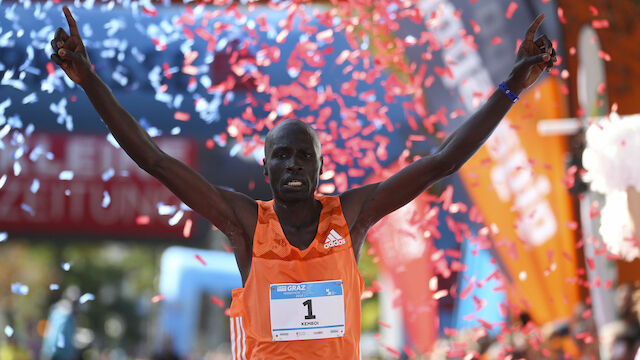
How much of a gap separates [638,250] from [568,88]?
2.58 metres

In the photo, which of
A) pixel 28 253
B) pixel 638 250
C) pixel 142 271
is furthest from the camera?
pixel 142 271

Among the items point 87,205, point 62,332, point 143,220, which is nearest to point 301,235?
point 62,332

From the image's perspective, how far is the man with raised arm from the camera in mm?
2693

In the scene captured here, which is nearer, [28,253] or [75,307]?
[75,307]

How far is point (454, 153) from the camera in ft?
9.50

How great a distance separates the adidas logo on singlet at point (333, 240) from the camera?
9.19ft

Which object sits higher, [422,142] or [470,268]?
[422,142]

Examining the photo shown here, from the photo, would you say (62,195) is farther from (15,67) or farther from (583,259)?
(583,259)

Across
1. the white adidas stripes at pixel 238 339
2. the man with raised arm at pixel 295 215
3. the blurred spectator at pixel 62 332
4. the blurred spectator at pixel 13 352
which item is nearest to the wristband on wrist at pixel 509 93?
the man with raised arm at pixel 295 215

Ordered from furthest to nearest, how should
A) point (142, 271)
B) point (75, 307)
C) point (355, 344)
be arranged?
point (142, 271), point (75, 307), point (355, 344)

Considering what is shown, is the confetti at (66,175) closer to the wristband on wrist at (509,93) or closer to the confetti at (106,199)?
the confetti at (106,199)

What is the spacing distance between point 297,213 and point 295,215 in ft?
0.04

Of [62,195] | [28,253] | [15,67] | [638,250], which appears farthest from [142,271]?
[638,250]

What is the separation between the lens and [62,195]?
1087cm
